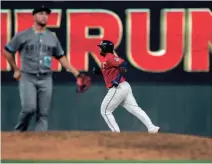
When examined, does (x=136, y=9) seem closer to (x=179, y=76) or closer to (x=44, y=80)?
(x=179, y=76)

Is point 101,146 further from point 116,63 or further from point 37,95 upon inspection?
point 116,63

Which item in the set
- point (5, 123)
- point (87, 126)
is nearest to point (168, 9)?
point (87, 126)

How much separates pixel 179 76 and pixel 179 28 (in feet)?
2.67

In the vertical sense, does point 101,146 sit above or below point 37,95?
below

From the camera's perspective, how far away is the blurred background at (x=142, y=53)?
42.8 feet

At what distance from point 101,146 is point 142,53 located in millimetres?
4720

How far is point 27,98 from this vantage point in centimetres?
1004

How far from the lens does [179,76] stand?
13125mm

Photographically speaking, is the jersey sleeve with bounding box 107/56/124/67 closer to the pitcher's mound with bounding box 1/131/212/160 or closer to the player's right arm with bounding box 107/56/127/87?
the player's right arm with bounding box 107/56/127/87

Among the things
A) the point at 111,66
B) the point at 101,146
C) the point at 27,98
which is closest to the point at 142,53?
the point at 111,66

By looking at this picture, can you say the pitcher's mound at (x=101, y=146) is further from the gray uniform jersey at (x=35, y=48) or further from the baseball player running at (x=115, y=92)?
the baseball player running at (x=115, y=92)

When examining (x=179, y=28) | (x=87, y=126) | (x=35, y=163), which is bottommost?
(x=87, y=126)

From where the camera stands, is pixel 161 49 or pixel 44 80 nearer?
pixel 44 80

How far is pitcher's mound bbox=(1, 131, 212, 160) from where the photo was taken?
8.05 metres
